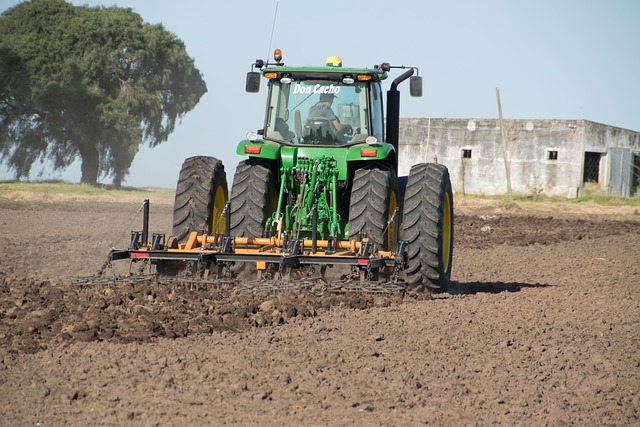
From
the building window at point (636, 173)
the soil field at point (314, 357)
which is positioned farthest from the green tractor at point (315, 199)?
the building window at point (636, 173)

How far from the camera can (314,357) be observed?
651 centimetres

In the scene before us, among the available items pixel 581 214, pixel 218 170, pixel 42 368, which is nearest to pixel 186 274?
pixel 218 170

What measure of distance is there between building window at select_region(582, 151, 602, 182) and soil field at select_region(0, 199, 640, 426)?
2429 cm

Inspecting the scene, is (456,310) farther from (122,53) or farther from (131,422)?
(122,53)

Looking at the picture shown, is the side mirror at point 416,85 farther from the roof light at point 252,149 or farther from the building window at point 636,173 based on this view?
the building window at point 636,173

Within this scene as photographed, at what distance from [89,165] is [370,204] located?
35058 millimetres

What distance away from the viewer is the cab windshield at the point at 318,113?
10289mm

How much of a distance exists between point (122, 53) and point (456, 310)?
36.0m

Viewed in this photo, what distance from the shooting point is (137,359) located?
251 inches

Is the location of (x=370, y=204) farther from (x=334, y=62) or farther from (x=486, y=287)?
(x=486, y=287)

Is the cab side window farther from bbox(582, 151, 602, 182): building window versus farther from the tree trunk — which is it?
the tree trunk

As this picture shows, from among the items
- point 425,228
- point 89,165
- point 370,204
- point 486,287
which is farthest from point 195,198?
point 89,165

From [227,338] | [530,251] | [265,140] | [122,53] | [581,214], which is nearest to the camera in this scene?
[227,338]

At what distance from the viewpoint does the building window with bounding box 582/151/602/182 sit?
34625 mm
